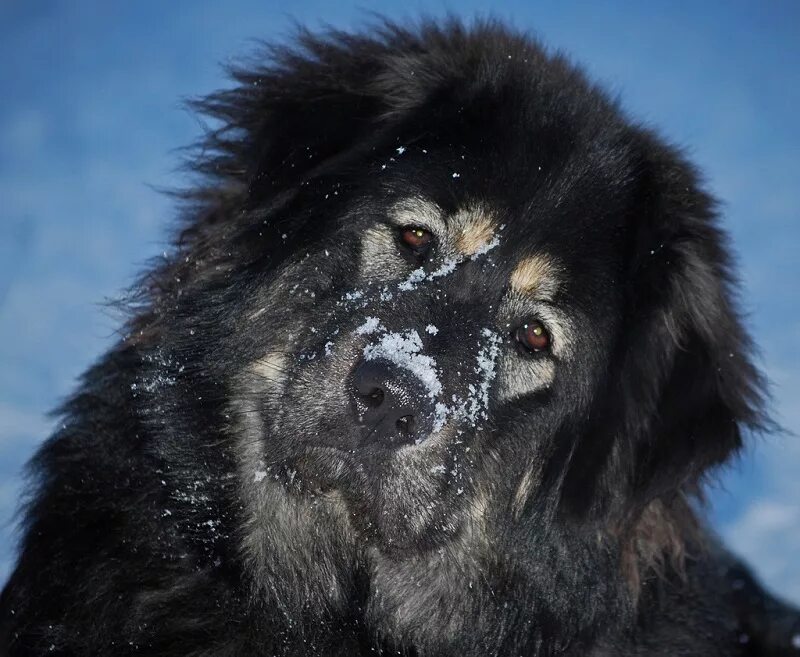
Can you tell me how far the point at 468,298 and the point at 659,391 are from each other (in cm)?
82

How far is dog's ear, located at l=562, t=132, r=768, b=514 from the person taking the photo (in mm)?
3760

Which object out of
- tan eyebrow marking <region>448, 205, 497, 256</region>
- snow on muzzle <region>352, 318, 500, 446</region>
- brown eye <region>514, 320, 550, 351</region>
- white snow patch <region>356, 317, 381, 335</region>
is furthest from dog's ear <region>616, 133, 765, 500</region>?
white snow patch <region>356, 317, 381, 335</region>

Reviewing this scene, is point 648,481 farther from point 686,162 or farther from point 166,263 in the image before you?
point 166,263

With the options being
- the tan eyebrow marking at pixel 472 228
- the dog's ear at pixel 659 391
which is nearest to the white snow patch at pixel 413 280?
the tan eyebrow marking at pixel 472 228

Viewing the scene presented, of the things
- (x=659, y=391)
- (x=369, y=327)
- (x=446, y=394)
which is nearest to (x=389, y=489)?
(x=446, y=394)

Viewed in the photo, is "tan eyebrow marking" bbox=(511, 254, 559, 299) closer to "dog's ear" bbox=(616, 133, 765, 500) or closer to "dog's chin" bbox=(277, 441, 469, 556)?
"dog's ear" bbox=(616, 133, 765, 500)

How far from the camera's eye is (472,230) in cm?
364

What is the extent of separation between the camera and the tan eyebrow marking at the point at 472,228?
3627 millimetres

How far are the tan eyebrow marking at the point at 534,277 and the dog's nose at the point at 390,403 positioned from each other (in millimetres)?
598

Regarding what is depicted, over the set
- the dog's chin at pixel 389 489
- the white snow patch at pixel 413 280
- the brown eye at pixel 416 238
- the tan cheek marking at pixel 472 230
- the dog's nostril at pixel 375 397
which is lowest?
the dog's chin at pixel 389 489

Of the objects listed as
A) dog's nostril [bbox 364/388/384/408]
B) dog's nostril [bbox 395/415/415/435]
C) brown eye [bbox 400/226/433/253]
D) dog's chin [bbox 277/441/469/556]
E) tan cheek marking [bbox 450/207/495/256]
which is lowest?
dog's chin [bbox 277/441/469/556]

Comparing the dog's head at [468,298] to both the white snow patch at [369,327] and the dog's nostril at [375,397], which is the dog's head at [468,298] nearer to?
the white snow patch at [369,327]

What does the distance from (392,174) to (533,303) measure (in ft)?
2.32

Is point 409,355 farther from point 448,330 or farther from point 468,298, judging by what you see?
point 468,298
